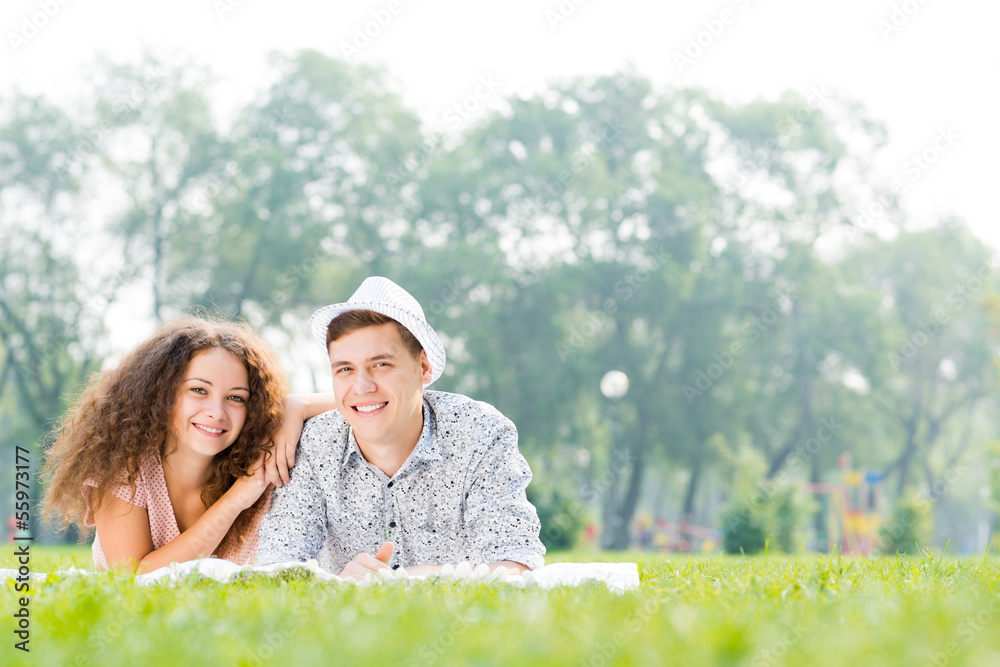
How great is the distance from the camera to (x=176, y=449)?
4762 millimetres

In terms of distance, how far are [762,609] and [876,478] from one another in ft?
80.3

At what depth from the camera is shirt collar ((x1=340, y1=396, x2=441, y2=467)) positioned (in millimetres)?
4387

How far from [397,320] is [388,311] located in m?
0.06

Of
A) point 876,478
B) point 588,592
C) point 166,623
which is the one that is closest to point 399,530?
point 588,592

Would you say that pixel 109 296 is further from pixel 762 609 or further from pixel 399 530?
pixel 762 609

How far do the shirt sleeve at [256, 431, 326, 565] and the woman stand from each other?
0.56ft

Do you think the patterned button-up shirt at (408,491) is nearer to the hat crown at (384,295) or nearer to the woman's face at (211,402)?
the woman's face at (211,402)

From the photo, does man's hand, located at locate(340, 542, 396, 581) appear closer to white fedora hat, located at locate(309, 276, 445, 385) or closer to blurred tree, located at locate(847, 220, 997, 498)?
white fedora hat, located at locate(309, 276, 445, 385)

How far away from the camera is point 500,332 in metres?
27.7

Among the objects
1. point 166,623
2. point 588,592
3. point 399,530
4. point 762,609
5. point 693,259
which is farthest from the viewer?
point 693,259

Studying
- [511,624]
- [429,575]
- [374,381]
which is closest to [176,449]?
[374,381]

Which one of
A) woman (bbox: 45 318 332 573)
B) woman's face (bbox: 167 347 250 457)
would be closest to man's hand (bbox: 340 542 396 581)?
woman (bbox: 45 318 332 573)

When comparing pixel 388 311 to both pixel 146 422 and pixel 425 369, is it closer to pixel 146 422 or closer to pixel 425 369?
pixel 425 369

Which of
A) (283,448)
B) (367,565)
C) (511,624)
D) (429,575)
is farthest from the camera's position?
(283,448)
